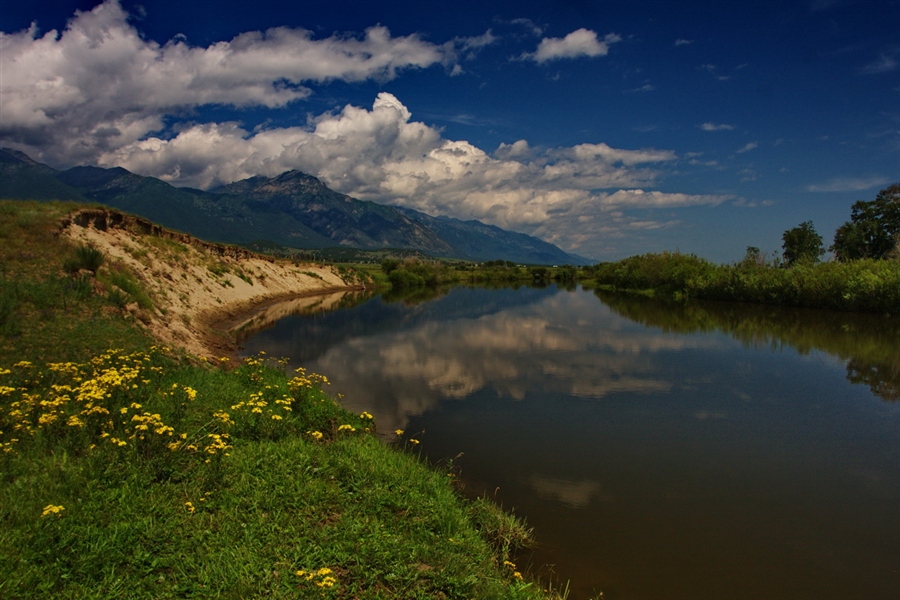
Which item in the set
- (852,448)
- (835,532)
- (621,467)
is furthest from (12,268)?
(852,448)

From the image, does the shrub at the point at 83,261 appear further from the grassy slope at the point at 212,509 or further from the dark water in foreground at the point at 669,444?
the grassy slope at the point at 212,509

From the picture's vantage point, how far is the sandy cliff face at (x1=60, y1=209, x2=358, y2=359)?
24.0 metres

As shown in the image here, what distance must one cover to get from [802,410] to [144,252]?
42.1 meters

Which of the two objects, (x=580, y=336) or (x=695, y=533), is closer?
(x=695, y=533)

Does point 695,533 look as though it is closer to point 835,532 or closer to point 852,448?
point 835,532

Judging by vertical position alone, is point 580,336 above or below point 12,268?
below

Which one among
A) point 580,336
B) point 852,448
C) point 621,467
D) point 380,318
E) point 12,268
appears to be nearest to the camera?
point 621,467

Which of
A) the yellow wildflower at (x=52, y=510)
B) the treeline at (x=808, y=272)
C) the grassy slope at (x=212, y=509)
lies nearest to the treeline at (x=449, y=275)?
the treeline at (x=808, y=272)

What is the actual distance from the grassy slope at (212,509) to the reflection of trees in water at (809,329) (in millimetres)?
21078

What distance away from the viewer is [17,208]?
25.8 meters

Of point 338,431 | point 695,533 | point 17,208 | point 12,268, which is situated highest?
point 17,208

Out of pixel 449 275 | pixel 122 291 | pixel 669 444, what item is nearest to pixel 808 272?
pixel 669 444

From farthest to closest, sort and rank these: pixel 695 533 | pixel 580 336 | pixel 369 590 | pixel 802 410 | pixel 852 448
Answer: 1. pixel 580 336
2. pixel 802 410
3. pixel 852 448
4. pixel 695 533
5. pixel 369 590

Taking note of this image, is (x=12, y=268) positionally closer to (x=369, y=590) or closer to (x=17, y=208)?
(x=17, y=208)
